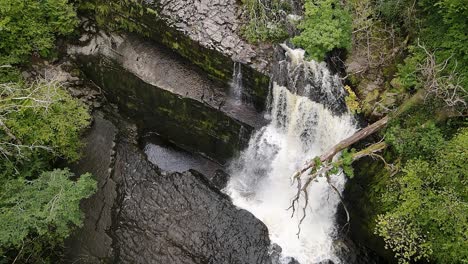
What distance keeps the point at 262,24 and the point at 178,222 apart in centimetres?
567

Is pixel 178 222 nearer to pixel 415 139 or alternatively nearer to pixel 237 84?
pixel 237 84

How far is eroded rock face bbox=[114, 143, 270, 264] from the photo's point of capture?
970cm

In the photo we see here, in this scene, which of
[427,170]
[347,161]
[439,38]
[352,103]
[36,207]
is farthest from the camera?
[352,103]

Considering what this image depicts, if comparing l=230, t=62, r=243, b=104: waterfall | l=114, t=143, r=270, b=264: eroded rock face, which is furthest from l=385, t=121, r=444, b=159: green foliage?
l=114, t=143, r=270, b=264: eroded rock face

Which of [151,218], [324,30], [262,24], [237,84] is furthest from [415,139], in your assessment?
[151,218]

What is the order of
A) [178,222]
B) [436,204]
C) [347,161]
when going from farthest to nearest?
[178,222]
[347,161]
[436,204]

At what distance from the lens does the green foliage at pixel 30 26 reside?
31.2ft

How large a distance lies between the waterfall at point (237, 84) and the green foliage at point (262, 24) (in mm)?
762

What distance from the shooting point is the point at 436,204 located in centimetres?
686

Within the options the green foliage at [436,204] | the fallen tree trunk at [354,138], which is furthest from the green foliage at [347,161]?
the green foliage at [436,204]

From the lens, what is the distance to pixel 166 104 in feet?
34.4

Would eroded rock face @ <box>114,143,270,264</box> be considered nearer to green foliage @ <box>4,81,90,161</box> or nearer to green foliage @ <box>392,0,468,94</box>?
green foliage @ <box>4,81,90,161</box>

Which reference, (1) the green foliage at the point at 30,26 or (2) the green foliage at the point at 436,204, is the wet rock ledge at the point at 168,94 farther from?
(2) the green foliage at the point at 436,204

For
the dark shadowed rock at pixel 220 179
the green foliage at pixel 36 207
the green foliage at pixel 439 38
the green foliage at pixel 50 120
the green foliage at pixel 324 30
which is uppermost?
the green foliage at pixel 439 38
